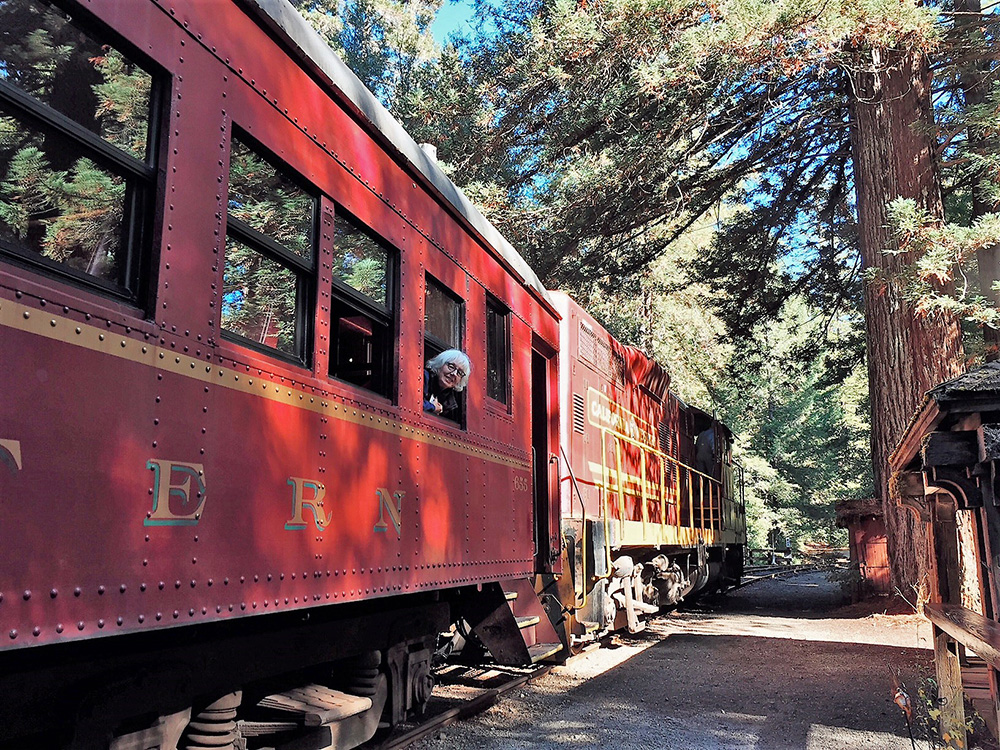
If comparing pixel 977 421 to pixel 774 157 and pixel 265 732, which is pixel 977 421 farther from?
pixel 774 157

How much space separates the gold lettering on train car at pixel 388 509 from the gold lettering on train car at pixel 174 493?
127cm

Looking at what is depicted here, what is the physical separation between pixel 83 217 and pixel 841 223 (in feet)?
50.4

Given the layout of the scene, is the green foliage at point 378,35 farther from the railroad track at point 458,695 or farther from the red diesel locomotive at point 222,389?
the red diesel locomotive at point 222,389

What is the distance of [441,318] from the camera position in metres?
4.94

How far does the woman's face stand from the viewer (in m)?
4.85

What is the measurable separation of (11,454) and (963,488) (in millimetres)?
4681

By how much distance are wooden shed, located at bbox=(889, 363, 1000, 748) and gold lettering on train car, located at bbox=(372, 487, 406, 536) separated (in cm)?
273

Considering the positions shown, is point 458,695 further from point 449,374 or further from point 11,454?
point 11,454

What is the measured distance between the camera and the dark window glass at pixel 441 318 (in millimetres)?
4766

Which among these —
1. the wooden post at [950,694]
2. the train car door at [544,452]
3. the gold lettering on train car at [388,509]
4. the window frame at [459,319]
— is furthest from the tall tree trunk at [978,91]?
the gold lettering on train car at [388,509]

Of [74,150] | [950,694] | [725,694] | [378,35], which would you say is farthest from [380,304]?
[378,35]

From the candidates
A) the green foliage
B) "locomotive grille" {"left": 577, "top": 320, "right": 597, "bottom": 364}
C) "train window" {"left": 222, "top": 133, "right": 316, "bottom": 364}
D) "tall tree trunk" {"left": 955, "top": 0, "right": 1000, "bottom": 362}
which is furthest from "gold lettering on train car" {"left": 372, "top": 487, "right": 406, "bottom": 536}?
the green foliage

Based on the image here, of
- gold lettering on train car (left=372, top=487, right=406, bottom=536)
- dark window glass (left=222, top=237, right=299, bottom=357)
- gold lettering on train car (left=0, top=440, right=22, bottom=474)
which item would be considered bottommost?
gold lettering on train car (left=372, top=487, right=406, bottom=536)

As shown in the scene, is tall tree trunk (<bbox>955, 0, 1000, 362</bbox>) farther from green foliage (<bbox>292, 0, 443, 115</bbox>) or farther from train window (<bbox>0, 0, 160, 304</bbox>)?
green foliage (<bbox>292, 0, 443, 115</bbox>)
